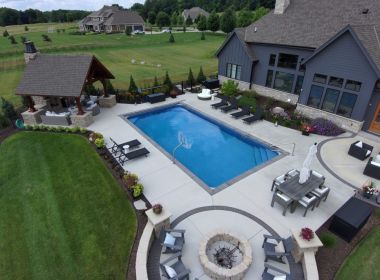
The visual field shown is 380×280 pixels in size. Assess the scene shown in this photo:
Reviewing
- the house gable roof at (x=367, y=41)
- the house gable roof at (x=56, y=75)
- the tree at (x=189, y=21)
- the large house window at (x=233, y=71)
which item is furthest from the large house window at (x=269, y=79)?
the tree at (x=189, y=21)

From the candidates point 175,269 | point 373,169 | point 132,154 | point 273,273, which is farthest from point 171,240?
point 373,169

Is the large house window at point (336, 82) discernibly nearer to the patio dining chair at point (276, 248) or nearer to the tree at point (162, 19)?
the patio dining chair at point (276, 248)

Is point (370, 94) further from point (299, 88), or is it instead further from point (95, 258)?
point (95, 258)

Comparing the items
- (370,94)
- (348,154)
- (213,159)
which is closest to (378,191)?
(348,154)

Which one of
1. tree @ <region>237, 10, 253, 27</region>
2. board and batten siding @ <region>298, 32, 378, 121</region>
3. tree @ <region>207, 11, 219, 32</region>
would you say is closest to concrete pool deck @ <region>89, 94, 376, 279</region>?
board and batten siding @ <region>298, 32, 378, 121</region>

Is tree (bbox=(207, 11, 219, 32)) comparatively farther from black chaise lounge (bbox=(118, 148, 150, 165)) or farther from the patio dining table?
the patio dining table

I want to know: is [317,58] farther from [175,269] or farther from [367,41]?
[175,269]
